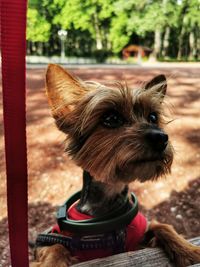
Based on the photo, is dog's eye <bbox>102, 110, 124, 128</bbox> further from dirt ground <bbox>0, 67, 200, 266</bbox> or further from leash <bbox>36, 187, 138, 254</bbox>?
dirt ground <bbox>0, 67, 200, 266</bbox>

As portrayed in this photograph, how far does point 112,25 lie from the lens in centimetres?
995

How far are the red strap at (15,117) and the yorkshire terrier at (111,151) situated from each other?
1.81ft

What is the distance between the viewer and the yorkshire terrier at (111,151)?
1877 millimetres

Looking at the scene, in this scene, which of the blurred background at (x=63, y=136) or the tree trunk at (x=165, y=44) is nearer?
the blurred background at (x=63, y=136)

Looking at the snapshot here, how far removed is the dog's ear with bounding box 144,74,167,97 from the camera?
227cm

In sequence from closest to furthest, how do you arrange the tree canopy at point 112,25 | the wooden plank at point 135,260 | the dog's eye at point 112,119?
1. the wooden plank at point 135,260
2. the dog's eye at point 112,119
3. the tree canopy at point 112,25

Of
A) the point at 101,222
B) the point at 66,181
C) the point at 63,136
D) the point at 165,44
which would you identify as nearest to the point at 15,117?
the point at 101,222

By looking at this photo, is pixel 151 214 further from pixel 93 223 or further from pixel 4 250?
pixel 93 223

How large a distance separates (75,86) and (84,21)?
4715 millimetres

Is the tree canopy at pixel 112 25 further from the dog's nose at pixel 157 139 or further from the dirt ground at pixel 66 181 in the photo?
the dog's nose at pixel 157 139

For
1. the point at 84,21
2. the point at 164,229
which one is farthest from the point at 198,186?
the point at 84,21

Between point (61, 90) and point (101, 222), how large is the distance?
71 centimetres

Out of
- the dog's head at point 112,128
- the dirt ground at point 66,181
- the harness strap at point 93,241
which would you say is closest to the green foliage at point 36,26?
the dirt ground at point 66,181

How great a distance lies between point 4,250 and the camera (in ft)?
10.6
